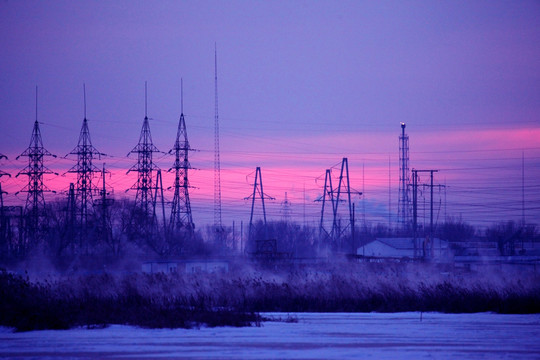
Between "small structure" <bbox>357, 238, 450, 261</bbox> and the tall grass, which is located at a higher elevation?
the tall grass

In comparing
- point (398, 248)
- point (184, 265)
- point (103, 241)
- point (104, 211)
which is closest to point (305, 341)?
point (184, 265)

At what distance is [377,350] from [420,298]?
14.8 meters

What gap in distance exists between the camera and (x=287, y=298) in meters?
33.2

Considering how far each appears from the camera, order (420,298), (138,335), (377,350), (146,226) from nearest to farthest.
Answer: (377,350) → (138,335) → (420,298) → (146,226)

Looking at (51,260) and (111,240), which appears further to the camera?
(111,240)

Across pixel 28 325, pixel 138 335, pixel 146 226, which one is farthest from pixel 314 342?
pixel 146 226

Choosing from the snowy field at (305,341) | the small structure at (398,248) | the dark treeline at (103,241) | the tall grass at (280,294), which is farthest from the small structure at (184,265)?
the snowy field at (305,341)

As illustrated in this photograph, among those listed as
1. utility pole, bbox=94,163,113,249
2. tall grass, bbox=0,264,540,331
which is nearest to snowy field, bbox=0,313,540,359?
tall grass, bbox=0,264,540,331

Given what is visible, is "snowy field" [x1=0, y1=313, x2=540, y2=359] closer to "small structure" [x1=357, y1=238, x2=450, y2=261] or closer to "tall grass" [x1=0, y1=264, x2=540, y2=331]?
"tall grass" [x1=0, y1=264, x2=540, y2=331]

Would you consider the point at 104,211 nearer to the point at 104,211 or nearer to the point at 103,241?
the point at 104,211

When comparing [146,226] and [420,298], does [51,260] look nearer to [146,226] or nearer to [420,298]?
[146,226]

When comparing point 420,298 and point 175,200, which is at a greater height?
point 175,200

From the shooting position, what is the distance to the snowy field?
17.8m

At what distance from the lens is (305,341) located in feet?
66.1
